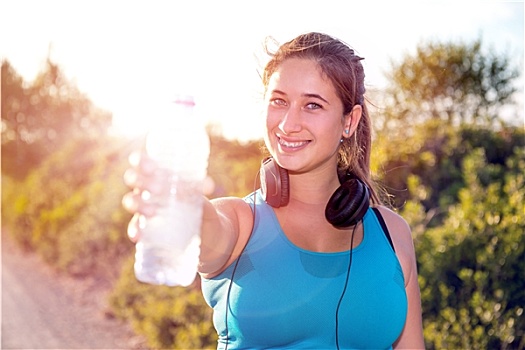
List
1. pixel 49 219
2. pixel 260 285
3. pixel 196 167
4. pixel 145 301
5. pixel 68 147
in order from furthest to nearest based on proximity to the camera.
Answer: pixel 68 147 < pixel 49 219 < pixel 145 301 < pixel 260 285 < pixel 196 167

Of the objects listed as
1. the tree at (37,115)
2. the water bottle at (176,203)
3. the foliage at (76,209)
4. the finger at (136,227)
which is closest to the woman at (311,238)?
the water bottle at (176,203)

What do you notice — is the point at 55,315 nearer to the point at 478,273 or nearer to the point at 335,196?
the point at 478,273

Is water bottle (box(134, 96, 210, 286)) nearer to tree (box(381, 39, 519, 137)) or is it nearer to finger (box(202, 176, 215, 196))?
finger (box(202, 176, 215, 196))

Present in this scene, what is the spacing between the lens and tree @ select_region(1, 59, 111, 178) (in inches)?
899

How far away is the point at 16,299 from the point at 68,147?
881 cm

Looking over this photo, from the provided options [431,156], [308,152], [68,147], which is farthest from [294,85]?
[68,147]

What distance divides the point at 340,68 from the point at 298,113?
0.28m

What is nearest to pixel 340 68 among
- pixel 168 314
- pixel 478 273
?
pixel 478 273

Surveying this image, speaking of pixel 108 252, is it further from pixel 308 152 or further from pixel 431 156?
pixel 308 152

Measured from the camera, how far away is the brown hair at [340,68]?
2.58 m

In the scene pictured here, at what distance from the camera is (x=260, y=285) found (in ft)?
7.50

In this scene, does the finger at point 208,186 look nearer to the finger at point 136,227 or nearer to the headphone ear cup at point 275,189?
the finger at point 136,227

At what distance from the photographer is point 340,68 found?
2598 millimetres

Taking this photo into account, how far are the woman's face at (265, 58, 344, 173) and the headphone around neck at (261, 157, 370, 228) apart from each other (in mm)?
63
